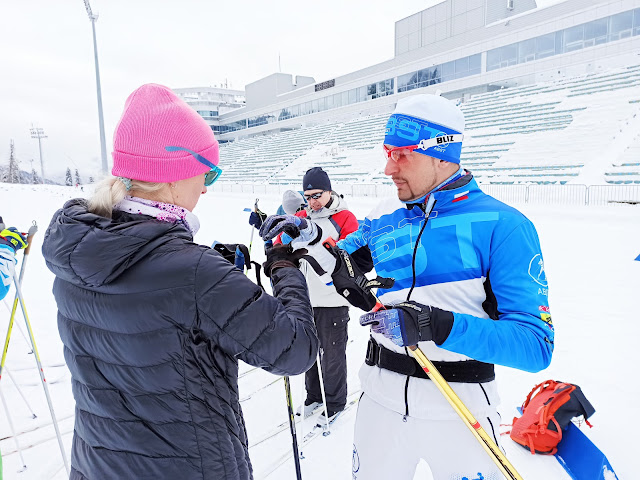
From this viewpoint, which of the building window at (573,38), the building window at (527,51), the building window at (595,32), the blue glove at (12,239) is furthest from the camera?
the building window at (527,51)

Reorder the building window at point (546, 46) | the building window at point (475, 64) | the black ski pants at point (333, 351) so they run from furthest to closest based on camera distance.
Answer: the building window at point (475, 64) < the building window at point (546, 46) < the black ski pants at point (333, 351)

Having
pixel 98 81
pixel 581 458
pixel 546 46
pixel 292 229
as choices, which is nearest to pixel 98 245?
pixel 292 229

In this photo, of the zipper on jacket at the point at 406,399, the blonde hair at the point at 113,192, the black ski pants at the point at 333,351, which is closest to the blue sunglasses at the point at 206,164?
the blonde hair at the point at 113,192

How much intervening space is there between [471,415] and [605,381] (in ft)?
10.2

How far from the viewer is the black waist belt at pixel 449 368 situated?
1.66 m

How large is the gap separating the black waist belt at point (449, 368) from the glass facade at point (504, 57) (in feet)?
95.9

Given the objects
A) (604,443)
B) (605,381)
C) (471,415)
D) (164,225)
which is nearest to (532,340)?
(471,415)

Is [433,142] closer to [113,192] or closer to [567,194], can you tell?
[113,192]

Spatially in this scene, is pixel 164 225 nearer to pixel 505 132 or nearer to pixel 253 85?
pixel 505 132

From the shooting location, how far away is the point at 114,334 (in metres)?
1.11

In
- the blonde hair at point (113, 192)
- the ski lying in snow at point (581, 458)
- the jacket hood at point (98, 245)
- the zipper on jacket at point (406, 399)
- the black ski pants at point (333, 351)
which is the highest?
the blonde hair at point (113, 192)

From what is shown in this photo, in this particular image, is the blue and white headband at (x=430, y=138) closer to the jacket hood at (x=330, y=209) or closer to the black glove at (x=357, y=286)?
the black glove at (x=357, y=286)

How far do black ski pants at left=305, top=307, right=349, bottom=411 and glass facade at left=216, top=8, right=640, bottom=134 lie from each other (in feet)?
93.0

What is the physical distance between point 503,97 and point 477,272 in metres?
29.0
